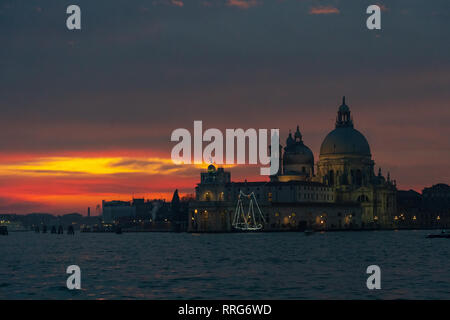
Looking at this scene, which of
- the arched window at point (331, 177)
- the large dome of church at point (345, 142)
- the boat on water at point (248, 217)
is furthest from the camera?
the arched window at point (331, 177)

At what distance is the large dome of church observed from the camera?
186 m

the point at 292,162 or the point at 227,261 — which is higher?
the point at 292,162

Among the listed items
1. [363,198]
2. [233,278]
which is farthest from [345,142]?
[233,278]

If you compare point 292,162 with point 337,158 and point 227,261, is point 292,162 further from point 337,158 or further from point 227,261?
point 227,261

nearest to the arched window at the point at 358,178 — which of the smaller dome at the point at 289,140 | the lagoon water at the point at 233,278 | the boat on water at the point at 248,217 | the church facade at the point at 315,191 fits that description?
the church facade at the point at 315,191

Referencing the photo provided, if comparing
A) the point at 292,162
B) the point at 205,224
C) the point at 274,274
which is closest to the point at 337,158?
the point at 292,162

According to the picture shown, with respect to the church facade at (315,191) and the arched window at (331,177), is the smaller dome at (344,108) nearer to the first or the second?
the church facade at (315,191)

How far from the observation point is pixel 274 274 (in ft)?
157

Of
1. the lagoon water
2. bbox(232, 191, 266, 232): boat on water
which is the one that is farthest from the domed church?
the lagoon water

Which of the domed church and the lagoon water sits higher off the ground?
the domed church

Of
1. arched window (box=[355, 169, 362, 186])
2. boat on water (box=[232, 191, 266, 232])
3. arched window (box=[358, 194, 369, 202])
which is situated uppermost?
arched window (box=[355, 169, 362, 186])

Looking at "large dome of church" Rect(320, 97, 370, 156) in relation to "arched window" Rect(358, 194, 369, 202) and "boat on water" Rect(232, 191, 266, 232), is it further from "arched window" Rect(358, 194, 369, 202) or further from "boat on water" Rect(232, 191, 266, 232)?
"boat on water" Rect(232, 191, 266, 232)

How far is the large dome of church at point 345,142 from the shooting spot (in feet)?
610
